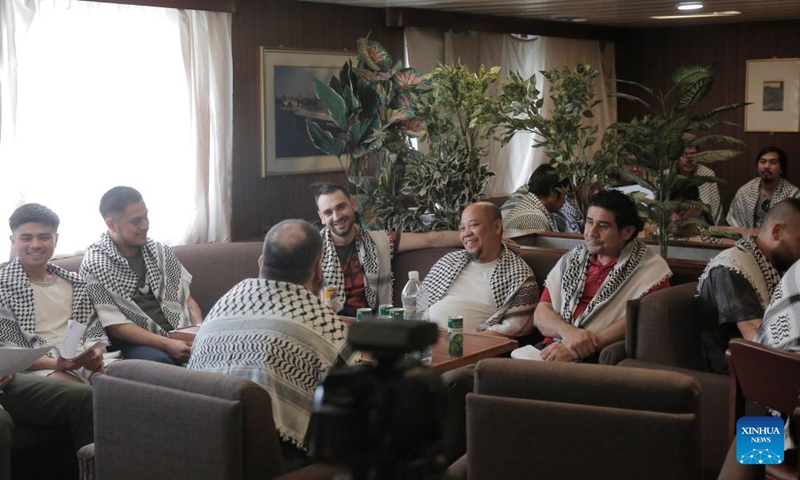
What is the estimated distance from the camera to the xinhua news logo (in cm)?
257

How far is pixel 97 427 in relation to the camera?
8.77ft

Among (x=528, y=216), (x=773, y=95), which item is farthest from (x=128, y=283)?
(x=773, y=95)

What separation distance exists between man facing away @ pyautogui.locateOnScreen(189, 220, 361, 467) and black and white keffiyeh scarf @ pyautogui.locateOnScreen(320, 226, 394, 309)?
1.92 metres

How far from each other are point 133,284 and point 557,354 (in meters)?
1.97

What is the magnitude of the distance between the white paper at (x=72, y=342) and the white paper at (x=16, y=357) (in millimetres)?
211

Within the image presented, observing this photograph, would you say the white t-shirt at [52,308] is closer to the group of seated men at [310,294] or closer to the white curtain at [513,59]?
the group of seated men at [310,294]

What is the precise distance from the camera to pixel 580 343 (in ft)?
13.0

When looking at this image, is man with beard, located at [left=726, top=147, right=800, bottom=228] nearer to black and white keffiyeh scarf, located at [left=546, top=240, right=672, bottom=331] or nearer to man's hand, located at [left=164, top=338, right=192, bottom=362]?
black and white keffiyeh scarf, located at [left=546, top=240, right=672, bottom=331]

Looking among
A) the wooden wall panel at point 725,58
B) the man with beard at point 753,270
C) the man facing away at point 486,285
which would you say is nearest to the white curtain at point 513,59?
the wooden wall panel at point 725,58

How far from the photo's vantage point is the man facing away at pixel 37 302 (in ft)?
12.9

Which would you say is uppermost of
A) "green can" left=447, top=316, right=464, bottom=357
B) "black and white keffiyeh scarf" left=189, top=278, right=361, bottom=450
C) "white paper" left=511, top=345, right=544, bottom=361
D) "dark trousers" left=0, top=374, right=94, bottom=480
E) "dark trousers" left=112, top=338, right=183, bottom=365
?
"black and white keffiyeh scarf" left=189, top=278, right=361, bottom=450

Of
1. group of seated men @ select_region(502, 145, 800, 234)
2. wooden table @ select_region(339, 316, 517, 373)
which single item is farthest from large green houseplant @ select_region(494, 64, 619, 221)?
A: wooden table @ select_region(339, 316, 517, 373)

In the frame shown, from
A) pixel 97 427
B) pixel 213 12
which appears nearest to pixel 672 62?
pixel 213 12

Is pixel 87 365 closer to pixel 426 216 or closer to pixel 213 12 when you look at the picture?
pixel 426 216
